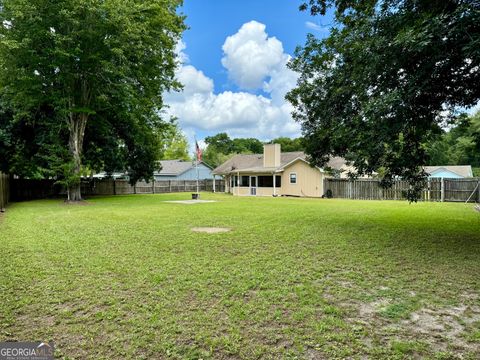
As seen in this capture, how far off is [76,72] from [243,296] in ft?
53.7

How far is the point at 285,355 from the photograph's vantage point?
102 inches

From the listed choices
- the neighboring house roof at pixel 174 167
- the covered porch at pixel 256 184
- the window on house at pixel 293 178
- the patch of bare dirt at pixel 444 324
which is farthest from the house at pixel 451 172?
the patch of bare dirt at pixel 444 324

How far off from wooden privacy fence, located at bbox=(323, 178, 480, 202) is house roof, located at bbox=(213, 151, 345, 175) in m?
2.35

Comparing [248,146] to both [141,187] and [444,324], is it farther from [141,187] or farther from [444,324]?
[444,324]

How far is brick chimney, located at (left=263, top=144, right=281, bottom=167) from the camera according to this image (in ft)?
87.5

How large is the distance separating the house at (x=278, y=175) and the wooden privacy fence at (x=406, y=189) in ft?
4.15

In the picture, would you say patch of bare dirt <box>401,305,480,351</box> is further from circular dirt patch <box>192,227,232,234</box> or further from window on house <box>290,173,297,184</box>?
window on house <box>290,173,297,184</box>

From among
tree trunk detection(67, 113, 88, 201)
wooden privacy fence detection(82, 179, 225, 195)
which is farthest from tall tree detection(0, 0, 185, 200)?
wooden privacy fence detection(82, 179, 225, 195)

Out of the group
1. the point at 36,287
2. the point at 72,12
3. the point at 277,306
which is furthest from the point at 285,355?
Result: the point at 72,12

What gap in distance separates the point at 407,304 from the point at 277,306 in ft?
4.87

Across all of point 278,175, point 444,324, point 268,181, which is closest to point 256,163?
point 268,181

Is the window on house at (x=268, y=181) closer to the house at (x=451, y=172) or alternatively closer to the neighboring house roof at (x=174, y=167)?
the neighboring house roof at (x=174, y=167)

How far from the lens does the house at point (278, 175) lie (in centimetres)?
2450

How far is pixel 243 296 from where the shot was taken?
3859 millimetres
